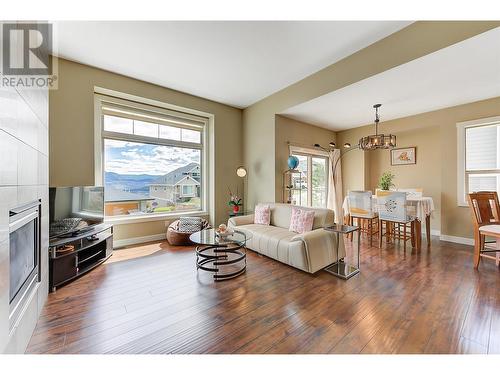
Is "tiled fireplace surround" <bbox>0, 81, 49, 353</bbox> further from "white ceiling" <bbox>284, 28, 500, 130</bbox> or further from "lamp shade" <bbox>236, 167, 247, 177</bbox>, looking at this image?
"white ceiling" <bbox>284, 28, 500, 130</bbox>

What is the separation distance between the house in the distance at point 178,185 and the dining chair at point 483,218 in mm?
4699

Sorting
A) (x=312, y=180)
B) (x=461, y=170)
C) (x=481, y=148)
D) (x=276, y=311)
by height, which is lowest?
(x=276, y=311)

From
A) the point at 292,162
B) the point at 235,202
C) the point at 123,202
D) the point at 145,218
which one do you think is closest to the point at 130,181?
the point at 123,202

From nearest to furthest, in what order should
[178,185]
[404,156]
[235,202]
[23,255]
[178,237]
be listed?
1. [23,255]
2. [178,237]
3. [178,185]
4. [235,202]
5. [404,156]

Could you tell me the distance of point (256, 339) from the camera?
1.52m

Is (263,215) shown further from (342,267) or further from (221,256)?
(342,267)

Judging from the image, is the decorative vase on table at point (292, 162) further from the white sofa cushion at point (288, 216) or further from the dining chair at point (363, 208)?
the dining chair at point (363, 208)

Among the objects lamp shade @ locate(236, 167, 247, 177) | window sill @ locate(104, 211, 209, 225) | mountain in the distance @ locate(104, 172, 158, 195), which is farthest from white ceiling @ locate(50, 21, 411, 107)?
window sill @ locate(104, 211, 209, 225)

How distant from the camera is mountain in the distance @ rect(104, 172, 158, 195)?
3752mm

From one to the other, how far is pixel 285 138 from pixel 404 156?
3062mm

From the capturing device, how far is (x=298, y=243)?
2.61 meters

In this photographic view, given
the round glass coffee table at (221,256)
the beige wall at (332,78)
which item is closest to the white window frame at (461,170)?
A: the beige wall at (332,78)
